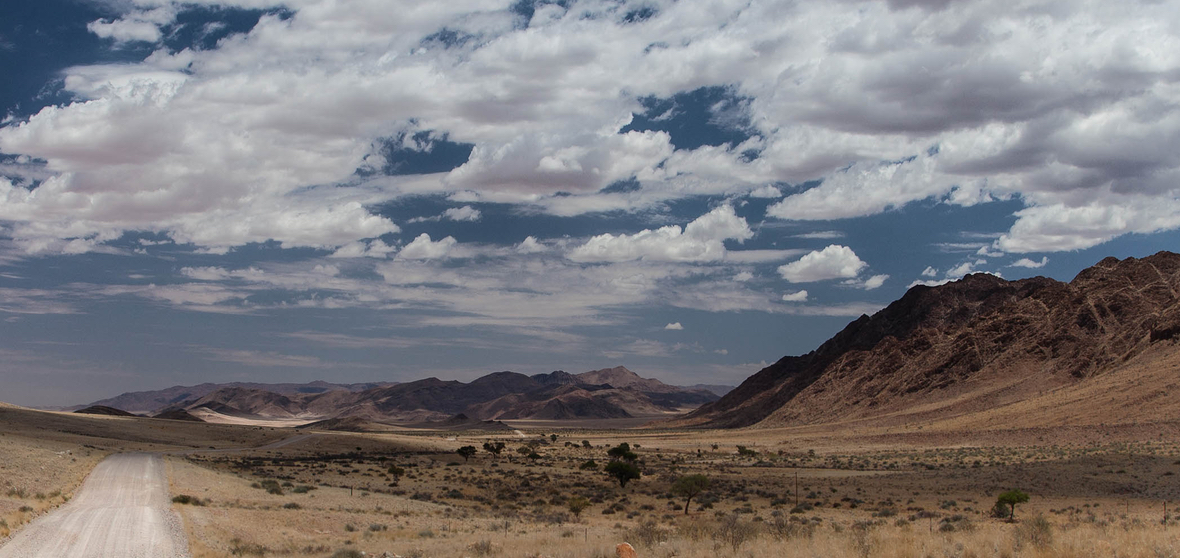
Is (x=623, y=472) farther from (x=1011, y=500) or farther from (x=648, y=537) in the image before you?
(x=648, y=537)

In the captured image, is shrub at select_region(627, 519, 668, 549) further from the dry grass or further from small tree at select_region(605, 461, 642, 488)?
small tree at select_region(605, 461, 642, 488)

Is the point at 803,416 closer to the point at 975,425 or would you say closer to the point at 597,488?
the point at 975,425

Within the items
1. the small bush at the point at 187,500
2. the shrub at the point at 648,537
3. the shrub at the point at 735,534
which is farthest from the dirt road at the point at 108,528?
the shrub at the point at 735,534

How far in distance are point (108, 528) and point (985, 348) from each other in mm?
120328

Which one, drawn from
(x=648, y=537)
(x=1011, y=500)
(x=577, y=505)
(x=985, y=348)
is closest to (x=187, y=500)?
(x=577, y=505)

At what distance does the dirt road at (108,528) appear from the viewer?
2066 centimetres

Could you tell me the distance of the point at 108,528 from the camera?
24.3 m

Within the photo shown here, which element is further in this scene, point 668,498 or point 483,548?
point 668,498

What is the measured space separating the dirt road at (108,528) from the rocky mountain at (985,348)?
264 ft

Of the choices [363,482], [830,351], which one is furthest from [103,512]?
[830,351]

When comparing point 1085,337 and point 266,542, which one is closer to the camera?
point 266,542

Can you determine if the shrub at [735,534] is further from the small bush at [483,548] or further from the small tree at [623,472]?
the small tree at [623,472]

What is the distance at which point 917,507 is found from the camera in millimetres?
35344

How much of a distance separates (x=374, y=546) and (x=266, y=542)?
318cm
